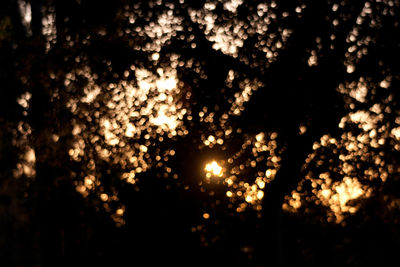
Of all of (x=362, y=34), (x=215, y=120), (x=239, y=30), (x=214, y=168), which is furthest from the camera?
(x=214, y=168)

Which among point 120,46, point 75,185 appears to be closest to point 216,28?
point 120,46

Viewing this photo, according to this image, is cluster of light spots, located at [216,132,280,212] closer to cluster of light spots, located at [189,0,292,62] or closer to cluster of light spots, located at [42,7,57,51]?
cluster of light spots, located at [189,0,292,62]

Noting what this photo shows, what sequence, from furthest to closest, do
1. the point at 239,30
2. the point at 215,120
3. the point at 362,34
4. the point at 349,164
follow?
the point at 215,120
the point at 239,30
the point at 349,164
the point at 362,34

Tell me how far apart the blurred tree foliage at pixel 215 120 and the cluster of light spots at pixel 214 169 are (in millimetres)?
19

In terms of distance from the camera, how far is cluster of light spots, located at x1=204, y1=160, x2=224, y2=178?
3.67 metres

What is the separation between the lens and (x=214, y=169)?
3727 mm

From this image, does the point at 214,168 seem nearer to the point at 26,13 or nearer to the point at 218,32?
the point at 218,32

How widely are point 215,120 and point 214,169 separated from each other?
560 mm

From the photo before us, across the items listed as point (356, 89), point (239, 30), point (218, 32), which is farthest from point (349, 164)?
point (218, 32)

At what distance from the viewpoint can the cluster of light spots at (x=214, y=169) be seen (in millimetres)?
3668

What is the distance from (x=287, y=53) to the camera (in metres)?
3.34

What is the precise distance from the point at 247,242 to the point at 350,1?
2.89 metres

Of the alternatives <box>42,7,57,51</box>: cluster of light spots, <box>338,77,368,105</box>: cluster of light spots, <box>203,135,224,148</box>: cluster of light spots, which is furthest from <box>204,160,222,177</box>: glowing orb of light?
<box>42,7,57,51</box>: cluster of light spots

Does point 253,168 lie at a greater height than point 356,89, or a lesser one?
lesser
